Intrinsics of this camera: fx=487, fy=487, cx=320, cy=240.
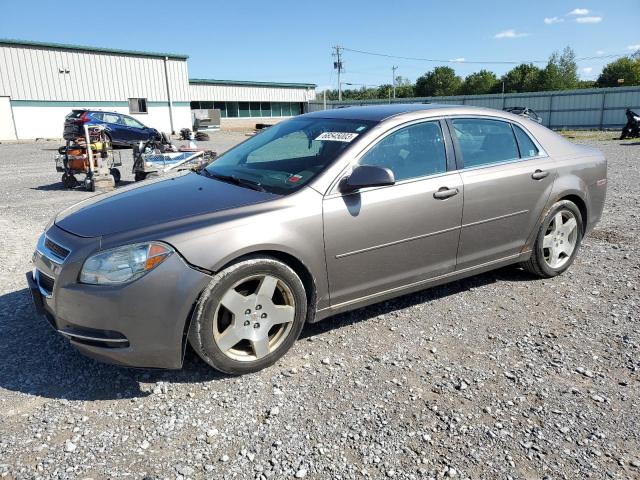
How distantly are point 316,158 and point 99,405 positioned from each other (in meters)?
2.13

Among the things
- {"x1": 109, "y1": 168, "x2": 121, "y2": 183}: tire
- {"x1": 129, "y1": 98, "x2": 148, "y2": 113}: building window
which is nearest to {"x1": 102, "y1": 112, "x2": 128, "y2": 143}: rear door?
{"x1": 109, "y1": 168, "x2": 121, "y2": 183}: tire

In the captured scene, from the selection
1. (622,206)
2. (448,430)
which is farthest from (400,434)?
(622,206)

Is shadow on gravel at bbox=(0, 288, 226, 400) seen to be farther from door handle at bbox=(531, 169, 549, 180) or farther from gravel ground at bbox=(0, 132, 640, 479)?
door handle at bbox=(531, 169, 549, 180)

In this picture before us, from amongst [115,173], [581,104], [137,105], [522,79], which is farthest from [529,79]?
[115,173]

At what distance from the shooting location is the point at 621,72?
232 feet

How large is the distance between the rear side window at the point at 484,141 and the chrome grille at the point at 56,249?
2.97 meters

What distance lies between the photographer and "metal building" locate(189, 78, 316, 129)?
4259 centimetres

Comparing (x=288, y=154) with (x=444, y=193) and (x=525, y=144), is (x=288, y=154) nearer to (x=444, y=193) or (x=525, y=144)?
(x=444, y=193)

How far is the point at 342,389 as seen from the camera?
9.71 feet

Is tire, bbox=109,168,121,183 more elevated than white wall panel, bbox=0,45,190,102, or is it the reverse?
white wall panel, bbox=0,45,190,102

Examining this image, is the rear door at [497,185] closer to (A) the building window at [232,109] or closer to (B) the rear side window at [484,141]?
(B) the rear side window at [484,141]

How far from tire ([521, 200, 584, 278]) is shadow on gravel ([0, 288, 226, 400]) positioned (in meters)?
3.12

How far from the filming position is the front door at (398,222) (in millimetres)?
3312

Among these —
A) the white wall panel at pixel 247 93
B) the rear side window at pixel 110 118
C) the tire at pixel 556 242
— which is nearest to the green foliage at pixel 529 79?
the white wall panel at pixel 247 93
